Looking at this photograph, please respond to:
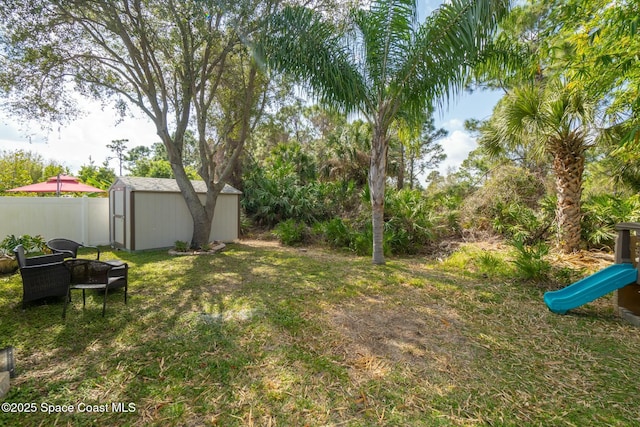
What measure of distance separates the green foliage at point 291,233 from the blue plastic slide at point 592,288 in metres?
6.98

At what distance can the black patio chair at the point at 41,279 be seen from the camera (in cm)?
364

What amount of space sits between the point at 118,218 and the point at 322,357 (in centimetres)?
846

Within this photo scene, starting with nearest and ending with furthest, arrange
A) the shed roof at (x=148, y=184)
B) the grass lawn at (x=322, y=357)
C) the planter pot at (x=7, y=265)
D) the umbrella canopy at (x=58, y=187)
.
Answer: the grass lawn at (x=322, y=357) → the planter pot at (x=7, y=265) → the shed roof at (x=148, y=184) → the umbrella canopy at (x=58, y=187)

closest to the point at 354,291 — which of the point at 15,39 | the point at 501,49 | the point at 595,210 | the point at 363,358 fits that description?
the point at 363,358

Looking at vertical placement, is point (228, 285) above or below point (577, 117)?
below

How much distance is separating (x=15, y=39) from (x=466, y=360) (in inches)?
386

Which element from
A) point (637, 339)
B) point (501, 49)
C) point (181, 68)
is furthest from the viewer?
point (181, 68)

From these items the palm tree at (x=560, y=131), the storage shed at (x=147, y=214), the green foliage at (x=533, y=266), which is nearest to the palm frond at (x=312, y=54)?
the palm tree at (x=560, y=131)

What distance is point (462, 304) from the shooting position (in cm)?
422

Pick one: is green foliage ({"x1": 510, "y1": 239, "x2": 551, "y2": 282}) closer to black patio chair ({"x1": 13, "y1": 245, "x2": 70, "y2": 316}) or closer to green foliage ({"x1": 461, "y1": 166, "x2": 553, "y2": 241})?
green foliage ({"x1": 461, "y1": 166, "x2": 553, "y2": 241})

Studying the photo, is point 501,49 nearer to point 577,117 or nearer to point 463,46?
point 463,46

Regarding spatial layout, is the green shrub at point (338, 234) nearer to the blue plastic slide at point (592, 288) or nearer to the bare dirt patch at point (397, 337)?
the bare dirt patch at point (397, 337)

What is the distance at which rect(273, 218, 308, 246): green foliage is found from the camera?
9.67 metres

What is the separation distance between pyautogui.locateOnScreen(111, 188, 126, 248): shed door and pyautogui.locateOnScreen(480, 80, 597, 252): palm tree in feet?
32.9
